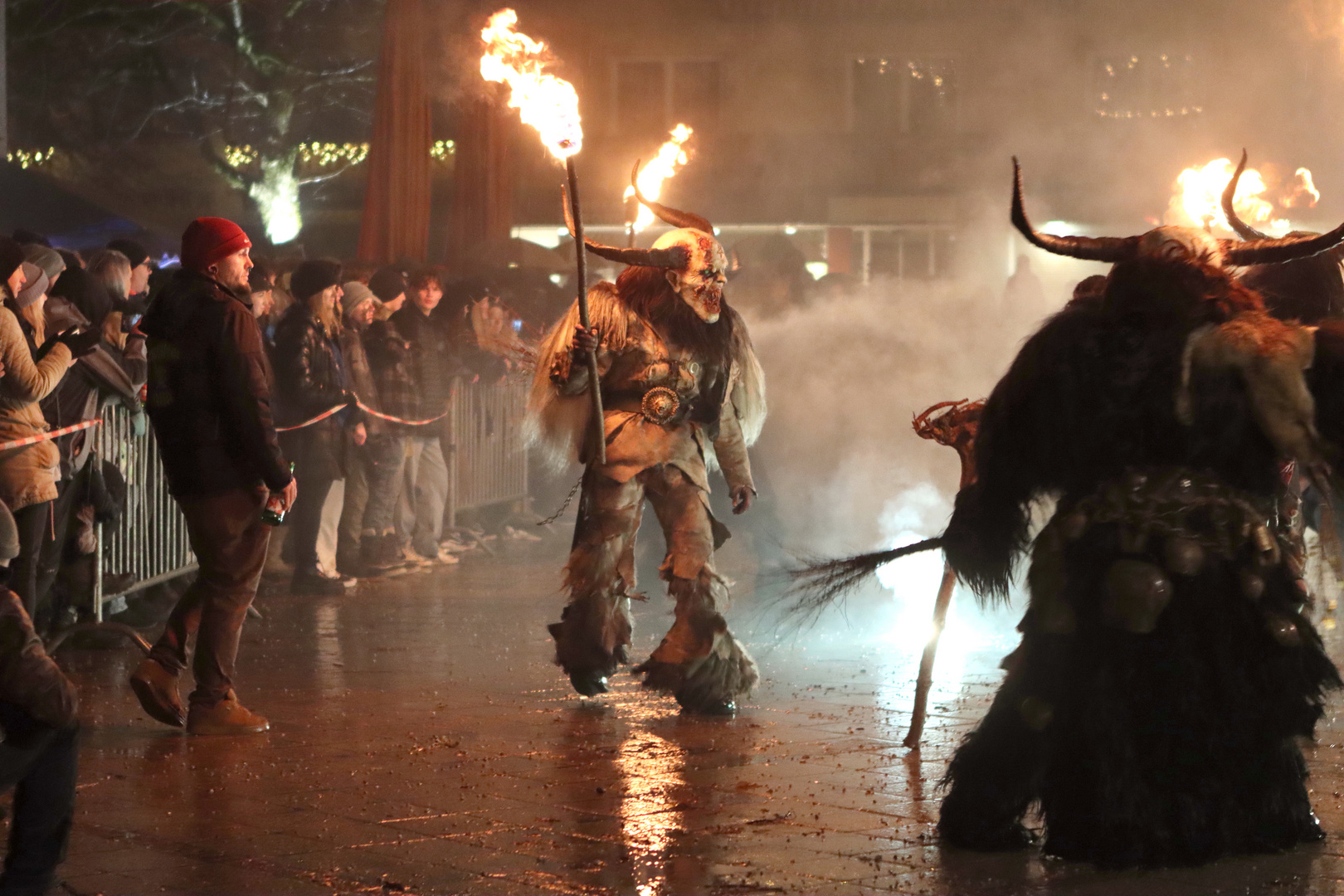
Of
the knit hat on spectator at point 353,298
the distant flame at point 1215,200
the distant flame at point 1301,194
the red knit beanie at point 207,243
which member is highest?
the distant flame at point 1301,194

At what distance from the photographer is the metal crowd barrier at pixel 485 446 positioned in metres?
13.9

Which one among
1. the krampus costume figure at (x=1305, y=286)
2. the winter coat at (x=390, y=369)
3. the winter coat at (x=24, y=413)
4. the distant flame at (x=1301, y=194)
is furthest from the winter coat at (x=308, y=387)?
the distant flame at (x=1301, y=194)

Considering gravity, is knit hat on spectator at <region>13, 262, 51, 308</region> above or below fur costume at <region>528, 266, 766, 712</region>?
above

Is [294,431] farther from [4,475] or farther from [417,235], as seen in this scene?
[417,235]

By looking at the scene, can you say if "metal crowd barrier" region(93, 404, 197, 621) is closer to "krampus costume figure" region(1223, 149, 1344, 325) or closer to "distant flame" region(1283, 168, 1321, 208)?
"krampus costume figure" region(1223, 149, 1344, 325)

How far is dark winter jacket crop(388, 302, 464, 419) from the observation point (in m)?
12.5

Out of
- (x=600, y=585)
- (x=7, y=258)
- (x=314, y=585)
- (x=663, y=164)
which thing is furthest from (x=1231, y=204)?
(x=314, y=585)

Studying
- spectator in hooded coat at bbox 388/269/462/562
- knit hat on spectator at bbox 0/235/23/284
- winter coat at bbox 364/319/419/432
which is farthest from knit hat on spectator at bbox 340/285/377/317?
knit hat on spectator at bbox 0/235/23/284

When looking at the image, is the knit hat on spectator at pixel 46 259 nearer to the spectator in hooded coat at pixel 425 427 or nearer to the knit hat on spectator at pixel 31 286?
the knit hat on spectator at pixel 31 286

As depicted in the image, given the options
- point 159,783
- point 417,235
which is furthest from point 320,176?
point 159,783

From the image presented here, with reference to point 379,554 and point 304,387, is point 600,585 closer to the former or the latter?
point 304,387

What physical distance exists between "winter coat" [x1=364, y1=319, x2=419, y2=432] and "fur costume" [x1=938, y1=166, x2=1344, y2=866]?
820 cm

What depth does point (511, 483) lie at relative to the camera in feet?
50.9

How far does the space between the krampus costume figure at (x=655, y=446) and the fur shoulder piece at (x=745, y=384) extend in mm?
30
